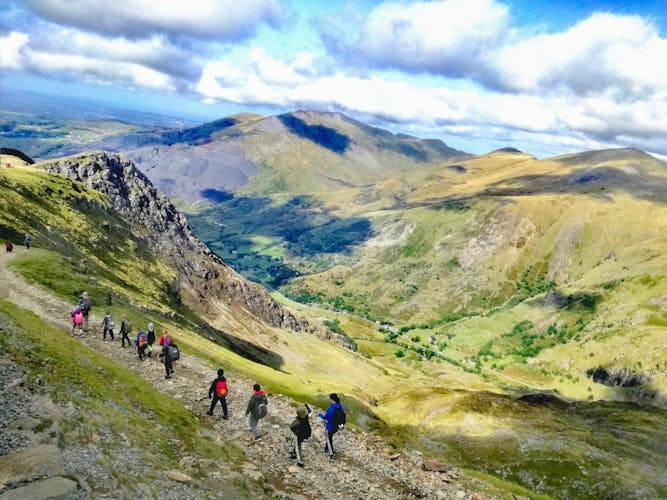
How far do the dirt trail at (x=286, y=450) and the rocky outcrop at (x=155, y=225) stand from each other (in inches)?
4237

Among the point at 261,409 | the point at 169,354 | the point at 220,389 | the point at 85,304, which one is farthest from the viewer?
the point at 85,304

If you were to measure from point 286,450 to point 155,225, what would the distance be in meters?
168

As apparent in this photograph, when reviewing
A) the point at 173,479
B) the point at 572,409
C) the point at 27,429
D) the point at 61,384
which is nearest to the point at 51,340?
the point at 61,384

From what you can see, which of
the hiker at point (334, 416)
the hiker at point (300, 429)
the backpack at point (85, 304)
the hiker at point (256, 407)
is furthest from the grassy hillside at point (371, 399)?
the hiker at point (334, 416)

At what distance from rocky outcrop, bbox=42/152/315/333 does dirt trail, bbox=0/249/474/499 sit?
10763cm

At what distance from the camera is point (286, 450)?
118 feet

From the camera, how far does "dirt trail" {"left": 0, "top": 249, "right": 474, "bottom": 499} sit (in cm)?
3269

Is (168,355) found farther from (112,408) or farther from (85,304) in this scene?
(85,304)

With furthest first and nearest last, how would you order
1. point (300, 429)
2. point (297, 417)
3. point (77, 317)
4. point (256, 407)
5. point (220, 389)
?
point (77, 317) → point (220, 389) → point (256, 407) → point (297, 417) → point (300, 429)

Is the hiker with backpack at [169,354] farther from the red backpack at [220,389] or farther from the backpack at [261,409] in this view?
the backpack at [261,409]

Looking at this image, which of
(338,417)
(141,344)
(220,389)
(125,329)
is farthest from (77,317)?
(338,417)

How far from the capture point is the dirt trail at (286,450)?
107ft

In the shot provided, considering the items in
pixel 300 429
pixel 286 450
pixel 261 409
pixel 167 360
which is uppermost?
pixel 261 409

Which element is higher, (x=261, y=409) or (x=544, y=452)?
(x=261, y=409)
